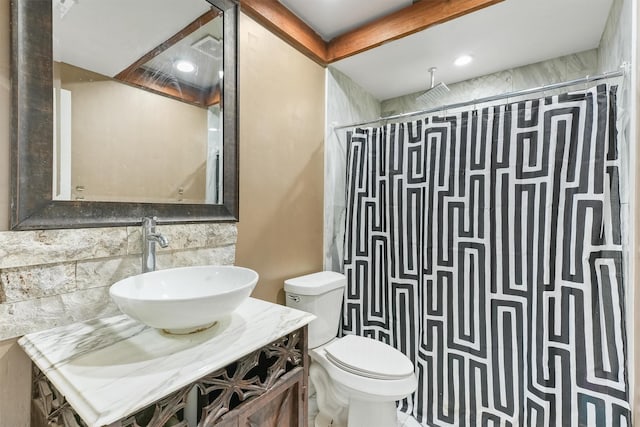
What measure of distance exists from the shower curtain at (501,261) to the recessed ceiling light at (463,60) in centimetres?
59

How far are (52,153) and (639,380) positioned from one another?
2149mm

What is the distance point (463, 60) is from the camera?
194 cm

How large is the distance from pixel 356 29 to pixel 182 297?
1.84 metres

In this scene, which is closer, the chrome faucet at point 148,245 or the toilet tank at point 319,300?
the chrome faucet at point 148,245

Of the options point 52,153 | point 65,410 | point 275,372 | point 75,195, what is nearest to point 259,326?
point 275,372

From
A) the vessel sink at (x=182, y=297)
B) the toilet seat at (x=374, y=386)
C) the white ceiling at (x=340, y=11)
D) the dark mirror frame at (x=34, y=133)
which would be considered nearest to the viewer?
the vessel sink at (x=182, y=297)

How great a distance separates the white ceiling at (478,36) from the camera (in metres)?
1.48

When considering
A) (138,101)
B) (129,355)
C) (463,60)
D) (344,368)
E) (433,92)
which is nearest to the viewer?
(129,355)

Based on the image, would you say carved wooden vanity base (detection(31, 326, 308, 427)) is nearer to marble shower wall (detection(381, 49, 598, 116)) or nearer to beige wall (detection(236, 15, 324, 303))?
beige wall (detection(236, 15, 324, 303))

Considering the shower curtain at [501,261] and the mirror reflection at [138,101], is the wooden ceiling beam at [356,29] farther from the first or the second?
the shower curtain at [501,261]

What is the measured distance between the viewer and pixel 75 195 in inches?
37.3

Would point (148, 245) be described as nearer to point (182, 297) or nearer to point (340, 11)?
point (182, 297)

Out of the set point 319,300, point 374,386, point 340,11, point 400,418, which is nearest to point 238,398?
point 374,386

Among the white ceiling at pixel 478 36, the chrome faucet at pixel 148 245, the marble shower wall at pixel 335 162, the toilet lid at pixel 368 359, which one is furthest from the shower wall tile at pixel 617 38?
the chrome faucet at pixel 148 245
